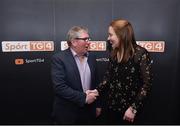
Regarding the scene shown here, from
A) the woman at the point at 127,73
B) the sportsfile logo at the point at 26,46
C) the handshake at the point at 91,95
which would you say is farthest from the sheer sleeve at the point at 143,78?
the sportsfile logo at the point at 26,46

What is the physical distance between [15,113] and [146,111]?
5.34 ft

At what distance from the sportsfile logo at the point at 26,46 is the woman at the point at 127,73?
1.36 metres

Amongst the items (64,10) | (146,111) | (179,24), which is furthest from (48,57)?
(179,24)

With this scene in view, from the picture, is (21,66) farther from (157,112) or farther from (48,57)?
(157,112)

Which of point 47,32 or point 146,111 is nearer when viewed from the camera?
point 47,32

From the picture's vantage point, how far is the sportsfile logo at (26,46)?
10.8 feet

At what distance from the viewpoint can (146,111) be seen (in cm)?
355

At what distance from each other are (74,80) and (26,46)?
1275 millimetres

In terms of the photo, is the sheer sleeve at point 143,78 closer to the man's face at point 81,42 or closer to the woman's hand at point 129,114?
the woman's hand at point 129,114

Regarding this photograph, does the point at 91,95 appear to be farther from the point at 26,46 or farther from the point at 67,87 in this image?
the point at 26,46

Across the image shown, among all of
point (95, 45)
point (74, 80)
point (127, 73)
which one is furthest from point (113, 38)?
point (95, 45)

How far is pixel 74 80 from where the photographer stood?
224 centimetres

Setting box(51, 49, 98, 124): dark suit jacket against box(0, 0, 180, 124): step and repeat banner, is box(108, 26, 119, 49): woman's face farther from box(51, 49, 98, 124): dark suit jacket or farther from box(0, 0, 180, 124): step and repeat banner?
box(0, 0, 180, 124): step and repeat banner

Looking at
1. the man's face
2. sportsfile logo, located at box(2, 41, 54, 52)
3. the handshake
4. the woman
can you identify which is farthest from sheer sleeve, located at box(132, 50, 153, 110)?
sportsfile logo, located at box(2, 41, 54, 52)
